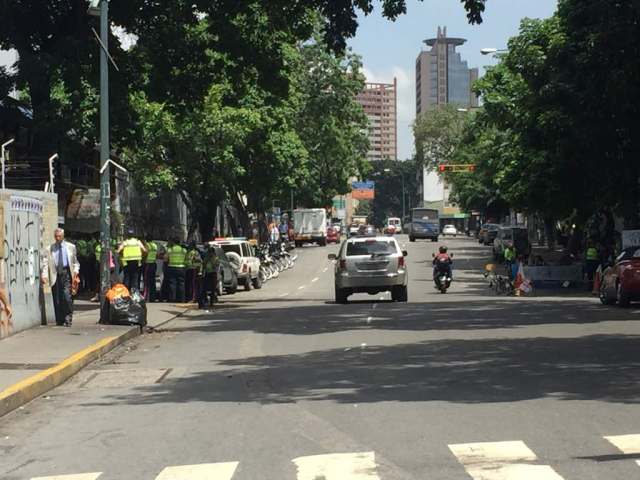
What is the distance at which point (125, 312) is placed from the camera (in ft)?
62.2

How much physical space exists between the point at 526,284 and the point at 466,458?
27.2 meters

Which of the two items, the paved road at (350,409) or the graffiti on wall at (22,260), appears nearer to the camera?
the paved road at (350,409)

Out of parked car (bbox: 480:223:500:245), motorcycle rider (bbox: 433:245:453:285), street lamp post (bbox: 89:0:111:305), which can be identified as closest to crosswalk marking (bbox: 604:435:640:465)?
street lamp post (bbox: 89:0:111:305)

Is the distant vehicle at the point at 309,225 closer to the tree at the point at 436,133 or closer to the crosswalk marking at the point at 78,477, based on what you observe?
the tree at the point at 436,133

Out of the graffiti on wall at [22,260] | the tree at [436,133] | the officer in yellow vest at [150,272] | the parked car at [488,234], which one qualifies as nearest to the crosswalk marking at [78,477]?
the graffiti on wall at [22,260]

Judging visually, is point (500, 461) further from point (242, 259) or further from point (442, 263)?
point (242, 259)

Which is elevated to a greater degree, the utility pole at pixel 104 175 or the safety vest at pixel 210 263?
the utility pole at pixel 104 175

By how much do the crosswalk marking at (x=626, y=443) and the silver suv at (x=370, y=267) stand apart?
1846 centimetres

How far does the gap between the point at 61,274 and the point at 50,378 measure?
6.72m

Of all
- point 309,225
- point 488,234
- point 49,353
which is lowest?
point 49,353


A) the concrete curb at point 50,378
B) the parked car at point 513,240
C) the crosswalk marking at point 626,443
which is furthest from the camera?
the parked car at point 513,240

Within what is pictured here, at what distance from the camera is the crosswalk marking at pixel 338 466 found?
6949mm

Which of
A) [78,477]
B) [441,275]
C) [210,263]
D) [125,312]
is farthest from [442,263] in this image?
[78,477]

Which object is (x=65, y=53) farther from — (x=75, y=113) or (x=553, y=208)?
(x=553, y=208)
